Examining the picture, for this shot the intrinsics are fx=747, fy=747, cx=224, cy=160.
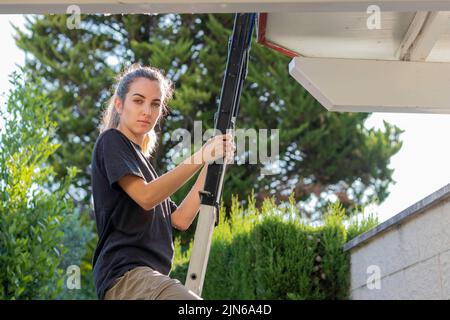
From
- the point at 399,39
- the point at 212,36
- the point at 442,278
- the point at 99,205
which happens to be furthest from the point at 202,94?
the point at 99,205

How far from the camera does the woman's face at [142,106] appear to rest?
2.31 m

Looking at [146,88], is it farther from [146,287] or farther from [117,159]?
[146,287]

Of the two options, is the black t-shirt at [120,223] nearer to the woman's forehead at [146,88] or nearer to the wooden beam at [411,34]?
the woman's forehead at [146,88]

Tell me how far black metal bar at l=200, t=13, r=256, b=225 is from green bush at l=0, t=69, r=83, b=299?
4.26m

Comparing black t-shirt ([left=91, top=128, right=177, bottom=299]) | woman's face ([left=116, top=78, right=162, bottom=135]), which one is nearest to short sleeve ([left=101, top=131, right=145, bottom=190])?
black t-shirt ([left=91, top=128, right=177, bottom=299])

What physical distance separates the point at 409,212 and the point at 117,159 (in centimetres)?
286

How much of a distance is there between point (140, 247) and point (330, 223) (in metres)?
4.59

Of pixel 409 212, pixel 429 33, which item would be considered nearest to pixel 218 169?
pixel 429 33

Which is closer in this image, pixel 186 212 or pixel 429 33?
pixel 186 212

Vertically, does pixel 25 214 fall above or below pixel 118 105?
above

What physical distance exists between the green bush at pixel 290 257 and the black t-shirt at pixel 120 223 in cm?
401

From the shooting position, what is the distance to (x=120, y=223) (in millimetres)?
2111

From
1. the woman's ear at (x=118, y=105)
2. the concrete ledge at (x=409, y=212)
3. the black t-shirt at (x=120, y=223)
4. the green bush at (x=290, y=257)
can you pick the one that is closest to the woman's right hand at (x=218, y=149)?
the black t-shirt at (x=120, y=223)

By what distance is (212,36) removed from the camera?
1412 cm
